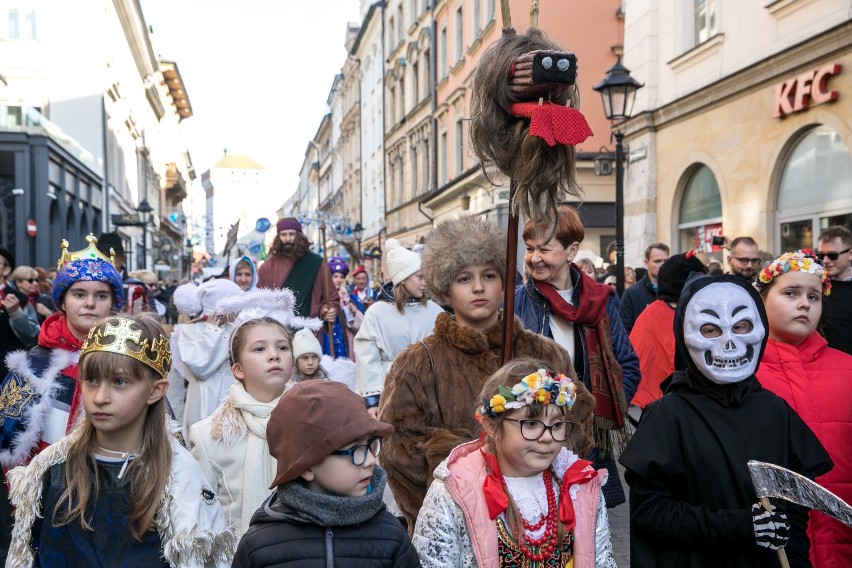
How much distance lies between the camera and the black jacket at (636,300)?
7698 millimetres

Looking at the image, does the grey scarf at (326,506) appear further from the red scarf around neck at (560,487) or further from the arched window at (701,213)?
the arched window at (701,213)

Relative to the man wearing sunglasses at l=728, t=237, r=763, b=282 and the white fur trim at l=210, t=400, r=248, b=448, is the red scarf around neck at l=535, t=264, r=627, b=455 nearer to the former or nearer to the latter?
the white fur trim at l=210, t=400, r=248, b=448

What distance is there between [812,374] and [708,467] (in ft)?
2.88

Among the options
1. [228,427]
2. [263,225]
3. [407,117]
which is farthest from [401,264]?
[407,117]

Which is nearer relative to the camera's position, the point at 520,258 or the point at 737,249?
the point at 737,249

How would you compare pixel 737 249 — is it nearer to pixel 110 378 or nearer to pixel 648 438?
pixel 648 438

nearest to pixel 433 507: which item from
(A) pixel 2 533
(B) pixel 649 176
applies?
(A) pixel 2 533

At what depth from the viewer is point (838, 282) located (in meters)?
5.85

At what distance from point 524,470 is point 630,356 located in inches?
68.5

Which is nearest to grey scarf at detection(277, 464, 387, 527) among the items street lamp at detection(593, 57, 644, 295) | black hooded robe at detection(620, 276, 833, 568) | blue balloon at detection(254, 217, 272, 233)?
black hooded robe at detection(620, 276, 833, 568)

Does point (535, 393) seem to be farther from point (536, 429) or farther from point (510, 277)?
point (510, 277)

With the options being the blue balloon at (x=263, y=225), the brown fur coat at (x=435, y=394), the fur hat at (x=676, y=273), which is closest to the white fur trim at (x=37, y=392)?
the brown fur coat at (x=435, y=394)

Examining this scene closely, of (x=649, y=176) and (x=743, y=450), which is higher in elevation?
(x=649, y=176)

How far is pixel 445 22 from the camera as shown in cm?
2977
